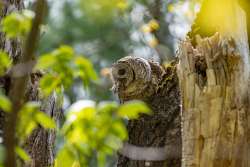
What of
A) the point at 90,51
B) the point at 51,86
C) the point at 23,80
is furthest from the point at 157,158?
the point at 90,51

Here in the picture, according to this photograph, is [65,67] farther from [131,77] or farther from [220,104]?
[131,77]

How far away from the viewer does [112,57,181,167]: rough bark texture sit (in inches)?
114

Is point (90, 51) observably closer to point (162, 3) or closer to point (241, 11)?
point (162, 3)

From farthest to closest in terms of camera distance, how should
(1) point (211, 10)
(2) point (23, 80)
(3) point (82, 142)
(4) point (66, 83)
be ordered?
1. (1) point (211, 10)
2. (4) point (66, 83)
3. (3) point (82, 142)
4. (2) point (23, 80)

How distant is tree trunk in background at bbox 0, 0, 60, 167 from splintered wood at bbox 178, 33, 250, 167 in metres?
0.74

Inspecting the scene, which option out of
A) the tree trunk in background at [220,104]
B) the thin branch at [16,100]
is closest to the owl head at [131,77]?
the tree trunk in background at [220,104]

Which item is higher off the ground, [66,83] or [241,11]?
[241,11]

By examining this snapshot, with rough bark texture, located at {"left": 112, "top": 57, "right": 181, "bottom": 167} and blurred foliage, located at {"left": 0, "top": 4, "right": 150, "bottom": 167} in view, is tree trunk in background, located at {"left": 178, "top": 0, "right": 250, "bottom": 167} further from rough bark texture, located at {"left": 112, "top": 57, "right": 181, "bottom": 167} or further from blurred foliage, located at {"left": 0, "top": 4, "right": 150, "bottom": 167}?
blurred foliage, located at {"left": 0, "top": 4, "right": 150, "bottom": 167}

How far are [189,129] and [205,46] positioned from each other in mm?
304

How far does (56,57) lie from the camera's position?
4.89ft

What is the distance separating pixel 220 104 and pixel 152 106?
73 centimetres

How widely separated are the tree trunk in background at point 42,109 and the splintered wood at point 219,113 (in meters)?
0.74

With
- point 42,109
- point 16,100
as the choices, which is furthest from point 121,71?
point 16,100

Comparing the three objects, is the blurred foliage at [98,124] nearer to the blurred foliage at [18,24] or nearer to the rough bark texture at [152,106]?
the blurred foliage at [18,24]
